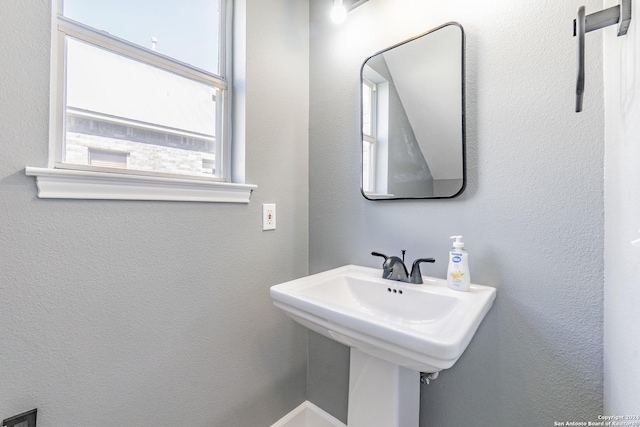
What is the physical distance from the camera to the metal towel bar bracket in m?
0.55

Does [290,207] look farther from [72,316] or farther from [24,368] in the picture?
[24,368]

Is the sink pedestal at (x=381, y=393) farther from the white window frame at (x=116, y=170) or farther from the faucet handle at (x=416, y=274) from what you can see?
the white window frame at (x=116, y=170)

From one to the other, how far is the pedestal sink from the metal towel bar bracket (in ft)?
1.88

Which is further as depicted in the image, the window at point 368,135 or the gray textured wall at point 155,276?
the window at point 368,135

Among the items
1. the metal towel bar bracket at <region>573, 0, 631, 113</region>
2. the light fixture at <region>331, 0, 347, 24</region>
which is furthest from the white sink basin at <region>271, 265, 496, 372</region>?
the light fixture at <region>331, 0, 347, 24</region>

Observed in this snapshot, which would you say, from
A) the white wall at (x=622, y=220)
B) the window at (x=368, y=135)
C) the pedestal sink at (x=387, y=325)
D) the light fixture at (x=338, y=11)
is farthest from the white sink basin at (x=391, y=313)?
the light fixture at (x=338, y=11)

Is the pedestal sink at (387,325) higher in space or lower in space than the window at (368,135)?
lower

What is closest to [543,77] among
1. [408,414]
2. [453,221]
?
[453,221]

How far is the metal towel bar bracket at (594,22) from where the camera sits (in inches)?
21.6

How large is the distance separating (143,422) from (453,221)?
4.26ft

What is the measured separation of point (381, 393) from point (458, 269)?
486mm

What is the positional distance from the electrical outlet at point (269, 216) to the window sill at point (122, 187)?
0.49 ft

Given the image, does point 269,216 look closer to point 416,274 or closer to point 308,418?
point 416,274

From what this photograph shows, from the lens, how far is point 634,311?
499mm
